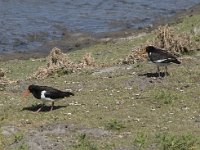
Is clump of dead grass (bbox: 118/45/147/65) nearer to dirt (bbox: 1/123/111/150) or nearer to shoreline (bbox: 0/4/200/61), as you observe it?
dirt (bbox: 1/123/111/150)

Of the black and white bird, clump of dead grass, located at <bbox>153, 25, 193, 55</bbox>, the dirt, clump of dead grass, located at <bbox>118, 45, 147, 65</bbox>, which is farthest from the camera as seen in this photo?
clump of dead grass, located at <bbox>153, 25, 193, 55</bbox>

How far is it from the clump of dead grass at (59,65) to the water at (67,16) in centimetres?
1005

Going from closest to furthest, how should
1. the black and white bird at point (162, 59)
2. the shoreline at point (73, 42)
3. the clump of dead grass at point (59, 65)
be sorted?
the black and white bird at point (162, 59), the clump of dead grass at point (59, 65), the shoreline at point (73, 42)

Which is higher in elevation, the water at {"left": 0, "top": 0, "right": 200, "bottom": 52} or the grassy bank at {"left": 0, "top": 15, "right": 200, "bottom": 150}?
the grassy bank at {"left": 0, "top": 15, "right": 200, "bottom": 150}

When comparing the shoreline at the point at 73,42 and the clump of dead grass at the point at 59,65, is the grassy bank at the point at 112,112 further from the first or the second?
the shoreline at the point at 73,42

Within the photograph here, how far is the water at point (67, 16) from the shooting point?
1314 inches

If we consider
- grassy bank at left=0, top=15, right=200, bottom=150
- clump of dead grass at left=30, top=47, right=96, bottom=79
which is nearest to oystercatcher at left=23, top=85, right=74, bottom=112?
grassy bank at left=0, top=15, right=200, bottom=150

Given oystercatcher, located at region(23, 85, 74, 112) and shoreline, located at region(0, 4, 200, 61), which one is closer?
oystercatcher, located at region(23, 85, 74, 112)

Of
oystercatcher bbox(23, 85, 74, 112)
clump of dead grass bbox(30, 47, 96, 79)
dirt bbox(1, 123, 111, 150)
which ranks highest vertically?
oystercatcher bbox(23, 85, 74, 112)

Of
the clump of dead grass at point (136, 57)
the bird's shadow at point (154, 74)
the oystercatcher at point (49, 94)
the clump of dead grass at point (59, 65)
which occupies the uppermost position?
the oystercatcher at point (49, 94)

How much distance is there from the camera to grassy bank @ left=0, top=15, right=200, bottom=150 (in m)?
12.7

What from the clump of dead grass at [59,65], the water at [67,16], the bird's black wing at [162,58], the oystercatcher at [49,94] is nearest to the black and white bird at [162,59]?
the bird's black wing at [162,58]

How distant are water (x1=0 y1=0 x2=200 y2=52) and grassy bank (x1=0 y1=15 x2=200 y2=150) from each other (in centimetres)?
1291

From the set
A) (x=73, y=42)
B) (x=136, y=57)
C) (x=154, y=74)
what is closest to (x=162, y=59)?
(x=154, y=74)
